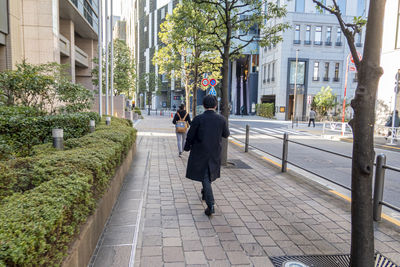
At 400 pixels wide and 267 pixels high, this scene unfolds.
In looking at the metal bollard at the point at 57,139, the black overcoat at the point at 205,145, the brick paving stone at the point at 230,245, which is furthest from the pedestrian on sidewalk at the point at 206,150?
the metal bollard at the point at 57,139

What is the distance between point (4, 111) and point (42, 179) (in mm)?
4563

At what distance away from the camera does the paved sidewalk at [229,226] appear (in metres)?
3.48

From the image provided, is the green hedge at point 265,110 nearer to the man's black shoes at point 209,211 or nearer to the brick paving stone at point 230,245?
the man's black shoes at point 209,211

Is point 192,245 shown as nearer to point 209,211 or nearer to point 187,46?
point 209,211

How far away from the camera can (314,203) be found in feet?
17.9

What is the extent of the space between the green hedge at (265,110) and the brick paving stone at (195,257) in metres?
42.1

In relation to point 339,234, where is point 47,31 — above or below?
above

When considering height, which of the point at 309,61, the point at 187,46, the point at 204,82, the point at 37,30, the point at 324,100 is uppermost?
the point at 309,61

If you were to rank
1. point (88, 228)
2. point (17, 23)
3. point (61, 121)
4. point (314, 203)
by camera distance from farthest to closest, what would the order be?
1. point (17, 23)
2. point (61, 121)
3. point (314, 203)
4. point (88, 228)

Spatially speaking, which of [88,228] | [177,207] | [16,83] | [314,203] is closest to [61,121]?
[16,83]

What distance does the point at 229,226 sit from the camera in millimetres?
4312

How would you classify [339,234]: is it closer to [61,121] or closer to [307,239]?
[307,239]

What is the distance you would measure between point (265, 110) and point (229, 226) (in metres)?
43.3

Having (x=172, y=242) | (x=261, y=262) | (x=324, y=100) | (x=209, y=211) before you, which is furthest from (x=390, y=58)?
(x=172, y=242)
